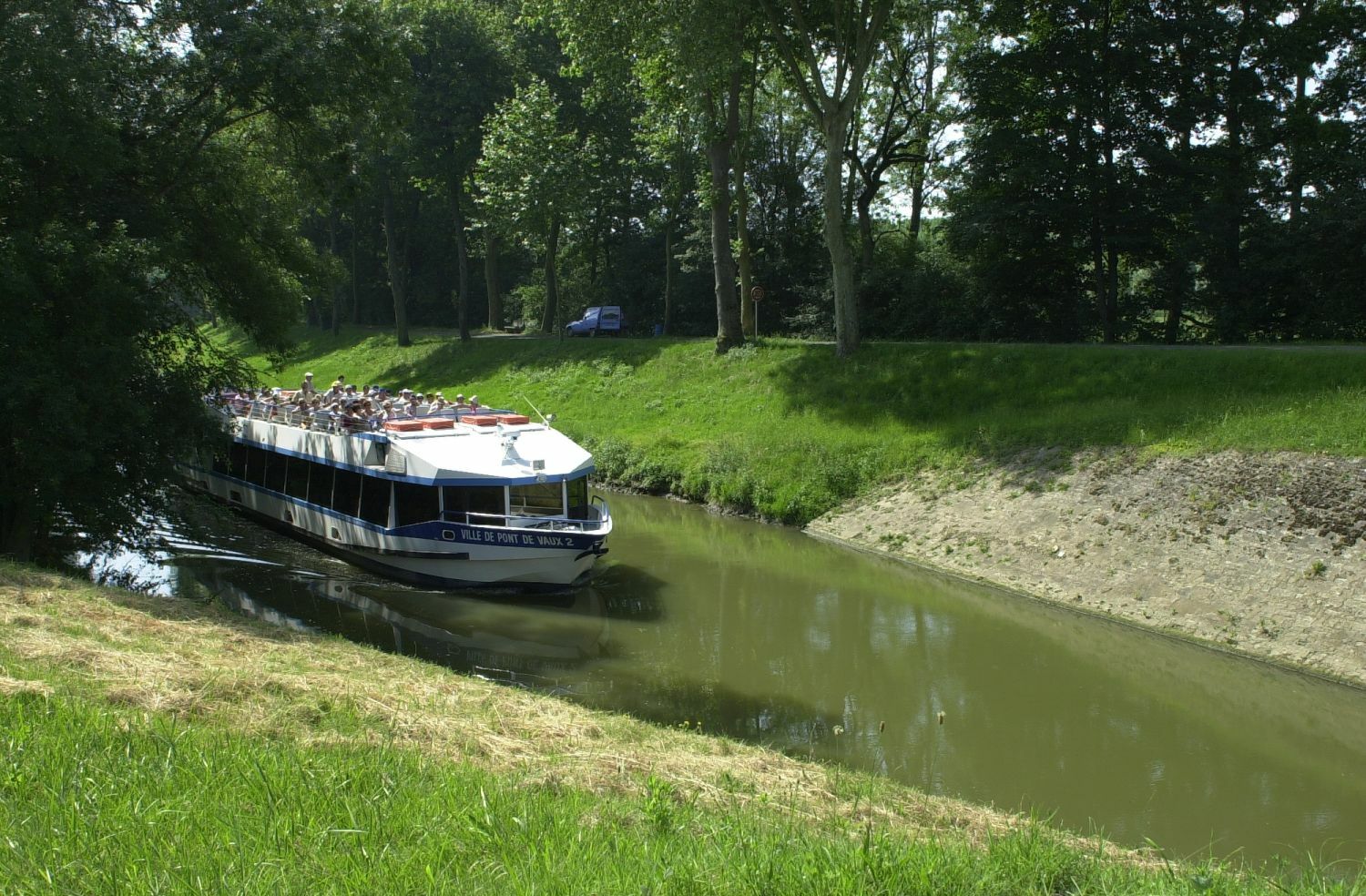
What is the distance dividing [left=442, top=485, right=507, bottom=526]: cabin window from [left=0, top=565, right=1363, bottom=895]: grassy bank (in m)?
8.39

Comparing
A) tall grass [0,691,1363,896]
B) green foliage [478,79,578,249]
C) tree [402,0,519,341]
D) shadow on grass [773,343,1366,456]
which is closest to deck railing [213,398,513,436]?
shadow on grass [773,343,1366,456]

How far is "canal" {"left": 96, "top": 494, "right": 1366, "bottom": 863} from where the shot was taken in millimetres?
A: 11055

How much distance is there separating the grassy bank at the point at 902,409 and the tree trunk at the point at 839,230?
1089mm

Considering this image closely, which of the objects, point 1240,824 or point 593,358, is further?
point 593,358

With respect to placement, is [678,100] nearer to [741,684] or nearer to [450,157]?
[450,157]

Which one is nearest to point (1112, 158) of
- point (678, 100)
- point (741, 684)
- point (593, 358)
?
point (678, 100)

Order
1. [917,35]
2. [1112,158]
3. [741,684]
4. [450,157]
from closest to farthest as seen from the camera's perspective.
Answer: [741,684] < [1112,158] < [917,35] < [450,157]

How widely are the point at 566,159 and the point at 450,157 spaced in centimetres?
823

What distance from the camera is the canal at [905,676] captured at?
11.1 meters

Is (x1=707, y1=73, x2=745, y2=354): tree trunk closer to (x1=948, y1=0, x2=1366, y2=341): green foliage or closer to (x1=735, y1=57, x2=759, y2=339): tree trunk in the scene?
(x1=735, y1=57, x2=759, y2=339): tree trunk

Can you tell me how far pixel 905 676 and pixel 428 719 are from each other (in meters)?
7.90

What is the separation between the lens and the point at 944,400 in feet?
89.9

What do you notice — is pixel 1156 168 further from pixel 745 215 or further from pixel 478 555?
pixel 478 555

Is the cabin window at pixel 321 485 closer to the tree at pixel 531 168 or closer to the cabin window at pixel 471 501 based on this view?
the cabin window at pixel 471 501
